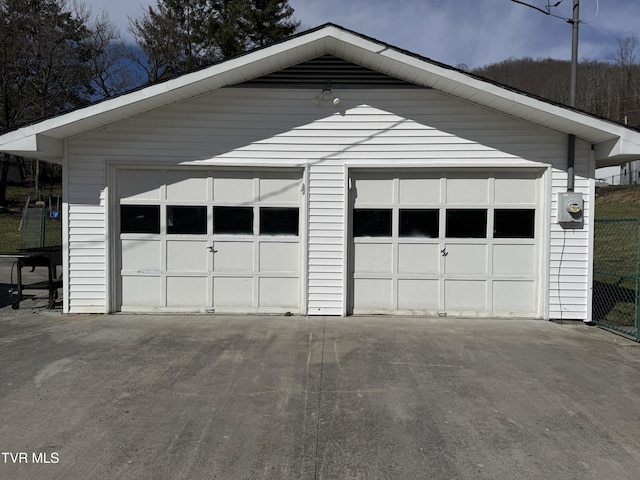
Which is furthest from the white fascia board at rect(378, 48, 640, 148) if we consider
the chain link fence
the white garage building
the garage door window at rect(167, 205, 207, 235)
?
the garage door window at rect(167, 205, 207, 235)

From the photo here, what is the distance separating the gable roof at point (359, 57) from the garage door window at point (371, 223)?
213 cm

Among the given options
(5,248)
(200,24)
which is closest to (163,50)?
(200,24)

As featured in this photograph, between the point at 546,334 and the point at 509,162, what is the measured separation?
2635mm

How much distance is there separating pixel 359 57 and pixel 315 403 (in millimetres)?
5259

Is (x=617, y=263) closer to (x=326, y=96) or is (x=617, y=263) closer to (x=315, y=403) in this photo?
(x=326, y=96)

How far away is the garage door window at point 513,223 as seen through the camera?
7.65m

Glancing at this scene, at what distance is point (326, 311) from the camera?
7.61m

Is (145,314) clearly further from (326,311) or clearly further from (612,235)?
(612,235)

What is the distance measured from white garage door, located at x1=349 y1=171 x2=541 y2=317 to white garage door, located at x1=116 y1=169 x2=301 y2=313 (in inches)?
45.4

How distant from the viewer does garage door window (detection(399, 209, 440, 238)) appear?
7.70 meters

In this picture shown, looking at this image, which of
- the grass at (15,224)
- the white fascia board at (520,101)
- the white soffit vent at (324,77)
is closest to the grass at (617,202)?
the white fascia board at (520,101)

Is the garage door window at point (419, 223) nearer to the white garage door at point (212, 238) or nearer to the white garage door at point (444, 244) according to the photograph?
the white garage door at point (444, 244)

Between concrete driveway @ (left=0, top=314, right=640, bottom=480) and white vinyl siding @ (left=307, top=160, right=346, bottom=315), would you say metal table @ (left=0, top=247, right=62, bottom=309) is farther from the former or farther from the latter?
white vinyl siding @ (left=307, top=160, right=346, bottom=315)

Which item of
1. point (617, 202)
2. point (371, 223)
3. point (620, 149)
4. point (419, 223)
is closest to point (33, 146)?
point (371, 223)
